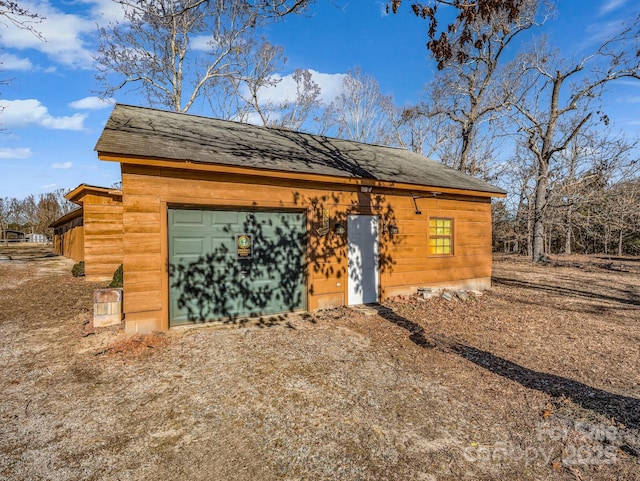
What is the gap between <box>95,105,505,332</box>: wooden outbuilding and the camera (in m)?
5.87

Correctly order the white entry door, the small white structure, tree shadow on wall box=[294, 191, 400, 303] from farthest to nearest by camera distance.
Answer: the small white structure < the white entry door < tree shadow on wall box=[294, 191, 400, 303]

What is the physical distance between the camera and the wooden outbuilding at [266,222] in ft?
19.2

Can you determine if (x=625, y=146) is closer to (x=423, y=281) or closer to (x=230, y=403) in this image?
(x=423, y=281)

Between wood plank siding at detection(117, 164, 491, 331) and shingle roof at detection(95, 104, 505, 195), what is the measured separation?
0.36 meters

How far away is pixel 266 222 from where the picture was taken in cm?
710

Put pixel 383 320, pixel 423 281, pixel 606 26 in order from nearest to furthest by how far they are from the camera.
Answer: pixel 383 320, pixel 423 281, pixel 606 26

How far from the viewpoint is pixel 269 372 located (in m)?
4.48

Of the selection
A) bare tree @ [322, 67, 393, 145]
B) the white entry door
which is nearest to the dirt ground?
the white entry door

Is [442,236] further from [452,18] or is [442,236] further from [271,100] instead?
[271,100]

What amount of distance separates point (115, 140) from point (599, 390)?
8308mm

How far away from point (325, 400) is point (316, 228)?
14.6ft

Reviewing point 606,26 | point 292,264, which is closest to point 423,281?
point 292,264

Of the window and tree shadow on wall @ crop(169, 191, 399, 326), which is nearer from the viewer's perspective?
tree shadow on wall @ crop(169, 191, 399, 326)

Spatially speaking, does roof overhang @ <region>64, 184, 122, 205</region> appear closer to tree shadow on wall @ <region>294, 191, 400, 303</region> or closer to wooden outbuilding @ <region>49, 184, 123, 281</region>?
wooden outbuilding @ <region>49, 184, 123, 281</region>
